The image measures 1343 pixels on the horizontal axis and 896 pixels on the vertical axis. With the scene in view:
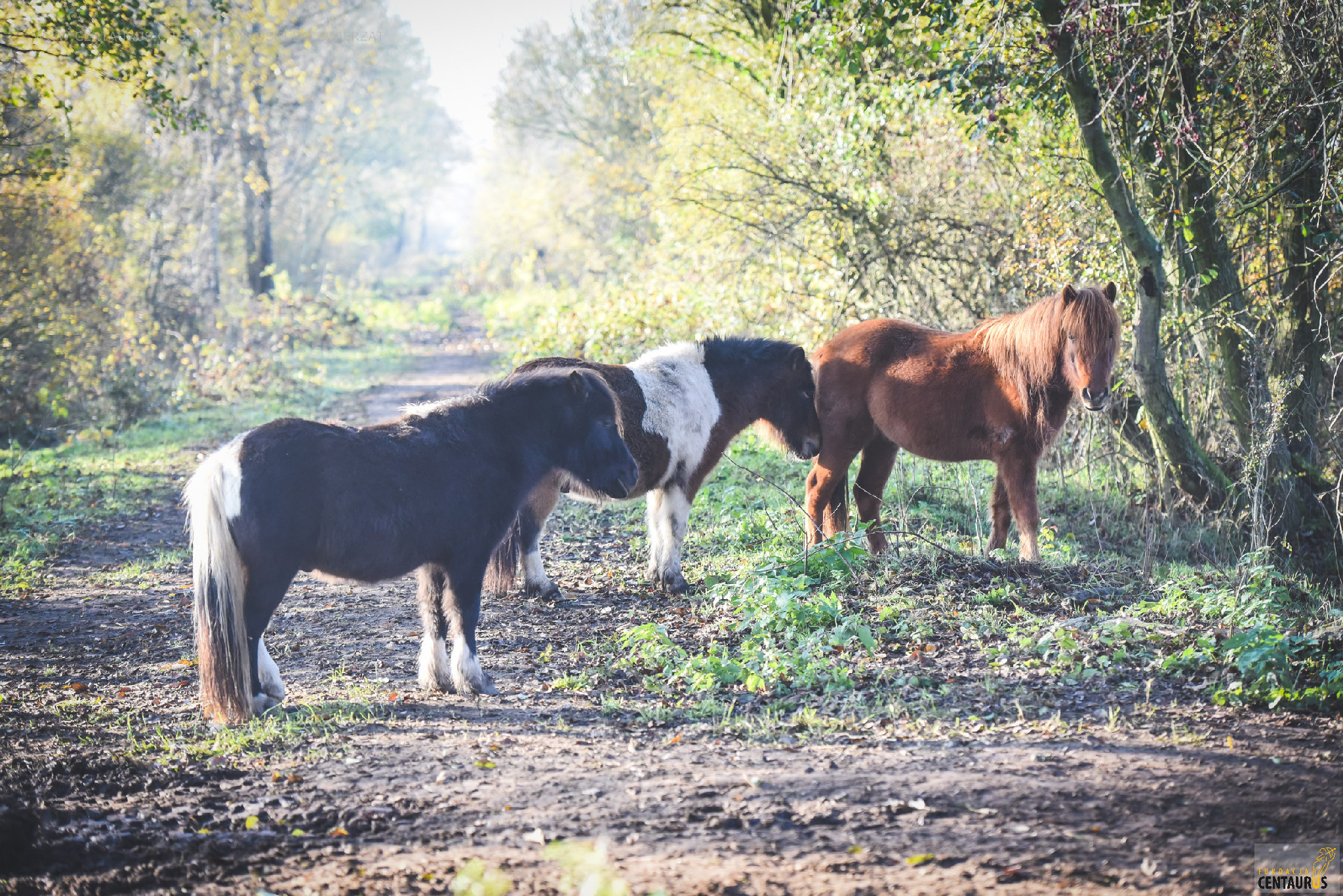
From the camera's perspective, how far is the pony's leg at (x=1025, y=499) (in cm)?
671

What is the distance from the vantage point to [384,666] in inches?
229

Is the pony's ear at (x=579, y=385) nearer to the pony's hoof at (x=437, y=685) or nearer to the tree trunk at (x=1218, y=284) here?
the pony's hoof at (x=437, y=685)

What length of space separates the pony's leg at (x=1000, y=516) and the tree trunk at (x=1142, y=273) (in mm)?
1225

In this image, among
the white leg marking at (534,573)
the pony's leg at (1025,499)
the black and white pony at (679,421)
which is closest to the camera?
the pony's leg at (1025,499)

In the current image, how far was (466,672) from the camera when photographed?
5227 mm

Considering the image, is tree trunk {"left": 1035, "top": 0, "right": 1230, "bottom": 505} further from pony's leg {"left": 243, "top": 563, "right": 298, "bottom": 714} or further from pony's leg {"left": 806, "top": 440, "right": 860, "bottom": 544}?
pony's leg {"left": 243, "top": 563, "right": 298, "bottom": 714}

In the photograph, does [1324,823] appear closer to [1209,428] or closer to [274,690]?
[274,690]

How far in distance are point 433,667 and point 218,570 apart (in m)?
1.38

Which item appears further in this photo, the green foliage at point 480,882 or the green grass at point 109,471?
the green grass at point 109,471

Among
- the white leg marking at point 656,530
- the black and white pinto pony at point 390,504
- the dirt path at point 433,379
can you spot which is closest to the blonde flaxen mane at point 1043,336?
the white leg marking at point 656,530

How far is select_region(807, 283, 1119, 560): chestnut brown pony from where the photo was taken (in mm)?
A: 6297

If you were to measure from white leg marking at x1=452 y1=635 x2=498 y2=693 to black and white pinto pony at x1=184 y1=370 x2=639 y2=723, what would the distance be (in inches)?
0.4

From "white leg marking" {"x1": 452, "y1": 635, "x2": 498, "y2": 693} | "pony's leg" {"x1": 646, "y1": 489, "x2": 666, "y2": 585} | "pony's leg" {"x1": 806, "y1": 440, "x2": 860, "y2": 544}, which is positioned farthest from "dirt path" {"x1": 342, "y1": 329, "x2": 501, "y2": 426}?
"white leg marking" {"x1": 452, "y1": 635, "x2": 498, "y2": 693}

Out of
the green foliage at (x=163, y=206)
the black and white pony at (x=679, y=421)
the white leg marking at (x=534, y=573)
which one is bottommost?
the white leg marking at (x=534, y=573)
